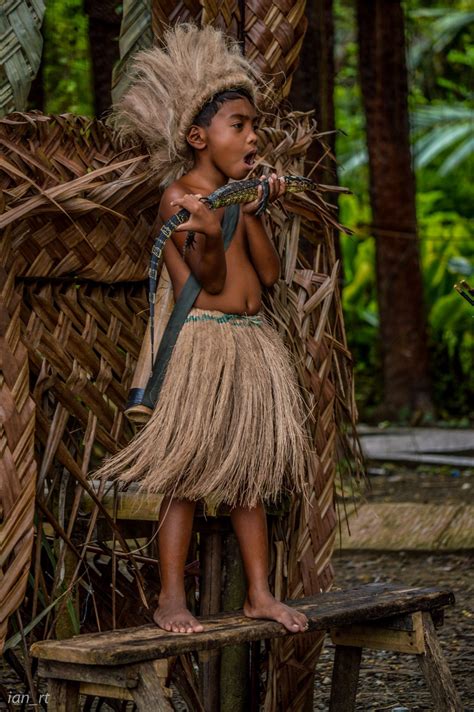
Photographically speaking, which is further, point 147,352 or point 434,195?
point 434,195

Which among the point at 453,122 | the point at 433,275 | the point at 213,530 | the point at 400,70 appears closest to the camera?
the point at 213,530

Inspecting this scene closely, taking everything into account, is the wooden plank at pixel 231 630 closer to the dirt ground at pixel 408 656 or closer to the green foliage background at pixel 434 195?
the dirt ground at pixel 408 656

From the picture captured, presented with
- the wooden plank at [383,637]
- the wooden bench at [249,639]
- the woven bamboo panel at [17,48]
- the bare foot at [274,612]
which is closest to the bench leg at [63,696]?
the wooden bench at [249,639]

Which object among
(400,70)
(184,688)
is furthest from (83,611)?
(400,70)

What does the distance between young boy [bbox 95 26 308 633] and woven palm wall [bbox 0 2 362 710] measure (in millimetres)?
178

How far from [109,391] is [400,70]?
23.1ft

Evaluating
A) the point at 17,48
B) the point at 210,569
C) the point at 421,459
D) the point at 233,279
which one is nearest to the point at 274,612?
the point at 210,569

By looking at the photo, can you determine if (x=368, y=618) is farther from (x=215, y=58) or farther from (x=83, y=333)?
(x=215, y=58)

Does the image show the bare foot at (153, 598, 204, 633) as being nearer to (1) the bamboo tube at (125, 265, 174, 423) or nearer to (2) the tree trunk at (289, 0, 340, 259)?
(1) the bamboo tube at (125, 265, 174, 423)

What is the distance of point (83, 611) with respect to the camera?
3215 mm

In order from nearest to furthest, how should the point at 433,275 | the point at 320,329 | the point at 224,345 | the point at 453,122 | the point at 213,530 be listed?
the point at 224,345 → the point at 213,530 → the point at 320,329 → the point at 433,275 → the point at 453,122

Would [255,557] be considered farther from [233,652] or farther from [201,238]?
[201,238]

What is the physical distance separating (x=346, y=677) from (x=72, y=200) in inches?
60.1

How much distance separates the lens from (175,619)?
2555 mm
